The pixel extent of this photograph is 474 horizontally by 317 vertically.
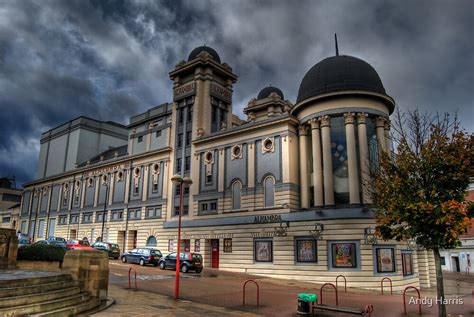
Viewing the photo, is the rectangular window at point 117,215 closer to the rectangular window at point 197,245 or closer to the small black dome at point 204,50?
the rectangular window at point 197,245

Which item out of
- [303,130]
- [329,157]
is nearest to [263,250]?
[329,157]

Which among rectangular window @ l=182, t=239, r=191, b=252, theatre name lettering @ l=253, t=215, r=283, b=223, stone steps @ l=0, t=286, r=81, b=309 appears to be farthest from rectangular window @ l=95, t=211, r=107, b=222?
stone steps @ l=0, t=286, r=81, b=309

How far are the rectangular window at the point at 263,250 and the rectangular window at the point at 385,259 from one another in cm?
849

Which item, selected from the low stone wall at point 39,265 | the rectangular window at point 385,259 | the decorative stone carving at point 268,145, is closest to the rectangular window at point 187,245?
the decorative stone carving at point 268,145

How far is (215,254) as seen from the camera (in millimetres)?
36312

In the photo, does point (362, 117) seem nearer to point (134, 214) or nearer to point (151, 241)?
point (151, 241)

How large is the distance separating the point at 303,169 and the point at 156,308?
2033 cm

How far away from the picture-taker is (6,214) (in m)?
79.8

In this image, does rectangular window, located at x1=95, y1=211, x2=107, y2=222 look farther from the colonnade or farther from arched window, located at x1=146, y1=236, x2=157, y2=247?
the colonnade

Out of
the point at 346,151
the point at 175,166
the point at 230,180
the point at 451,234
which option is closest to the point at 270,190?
the point at 230,180

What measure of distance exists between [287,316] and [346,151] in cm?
1823

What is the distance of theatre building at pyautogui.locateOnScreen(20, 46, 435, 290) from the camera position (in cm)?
2831

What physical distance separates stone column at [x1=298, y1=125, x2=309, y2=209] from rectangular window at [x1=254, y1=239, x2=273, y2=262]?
168 inches

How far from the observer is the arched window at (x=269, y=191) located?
32906 mm
